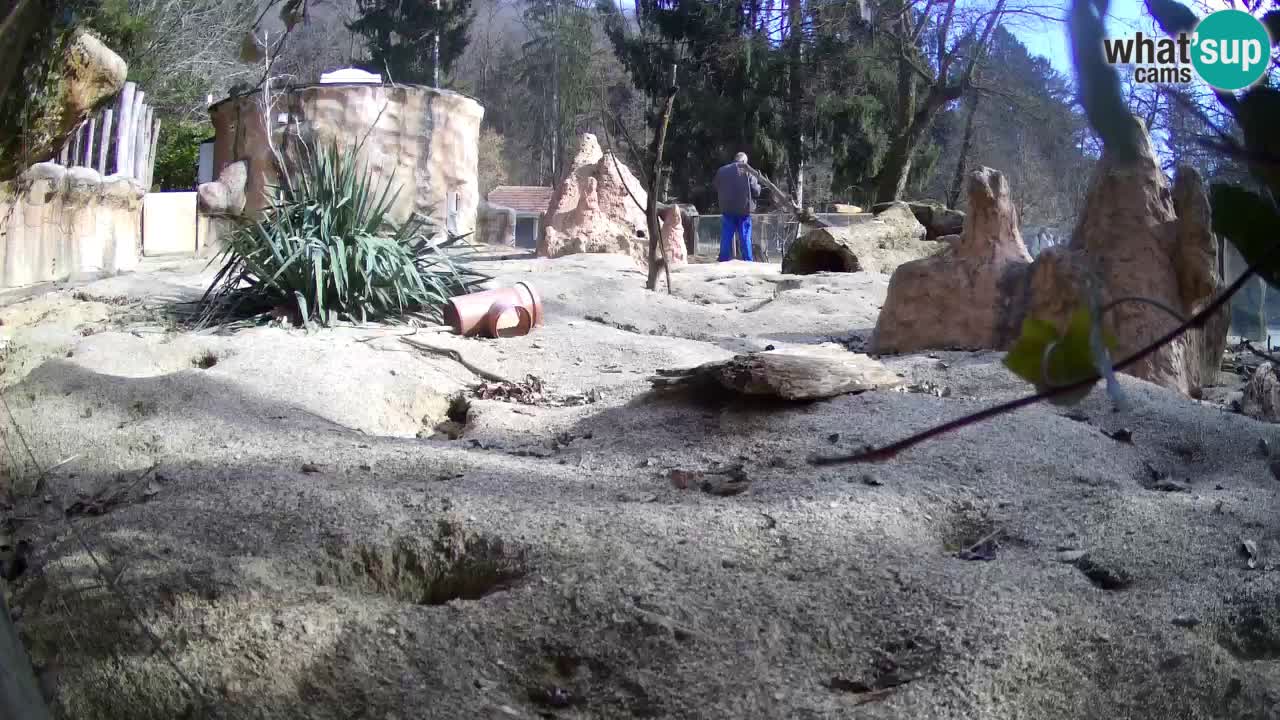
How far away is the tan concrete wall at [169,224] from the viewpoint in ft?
47.3

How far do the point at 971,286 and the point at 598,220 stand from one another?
718 centimetres

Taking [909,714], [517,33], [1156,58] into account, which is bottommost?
[909,714]

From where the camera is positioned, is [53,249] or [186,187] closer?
[53,249]

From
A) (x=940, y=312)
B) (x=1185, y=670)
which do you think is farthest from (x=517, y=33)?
(x=1185, y=670)

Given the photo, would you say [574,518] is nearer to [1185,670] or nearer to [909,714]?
[909,714]

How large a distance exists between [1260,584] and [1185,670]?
48 cm

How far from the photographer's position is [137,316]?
23.0 feet

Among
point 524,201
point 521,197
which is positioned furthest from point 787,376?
point 521,197

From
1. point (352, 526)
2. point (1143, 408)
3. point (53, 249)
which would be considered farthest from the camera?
point (53, 249)

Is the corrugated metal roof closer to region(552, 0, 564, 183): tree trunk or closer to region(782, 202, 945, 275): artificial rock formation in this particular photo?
region(552, 0, 564, 183): tree trunk

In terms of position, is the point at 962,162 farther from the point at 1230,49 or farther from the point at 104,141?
the point at 1230,49

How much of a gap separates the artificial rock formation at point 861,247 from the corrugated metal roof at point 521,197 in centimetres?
1488

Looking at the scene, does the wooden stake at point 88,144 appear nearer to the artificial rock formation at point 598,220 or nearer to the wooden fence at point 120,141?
the wooden fence at point 120,141

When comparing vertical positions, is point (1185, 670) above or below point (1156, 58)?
below
